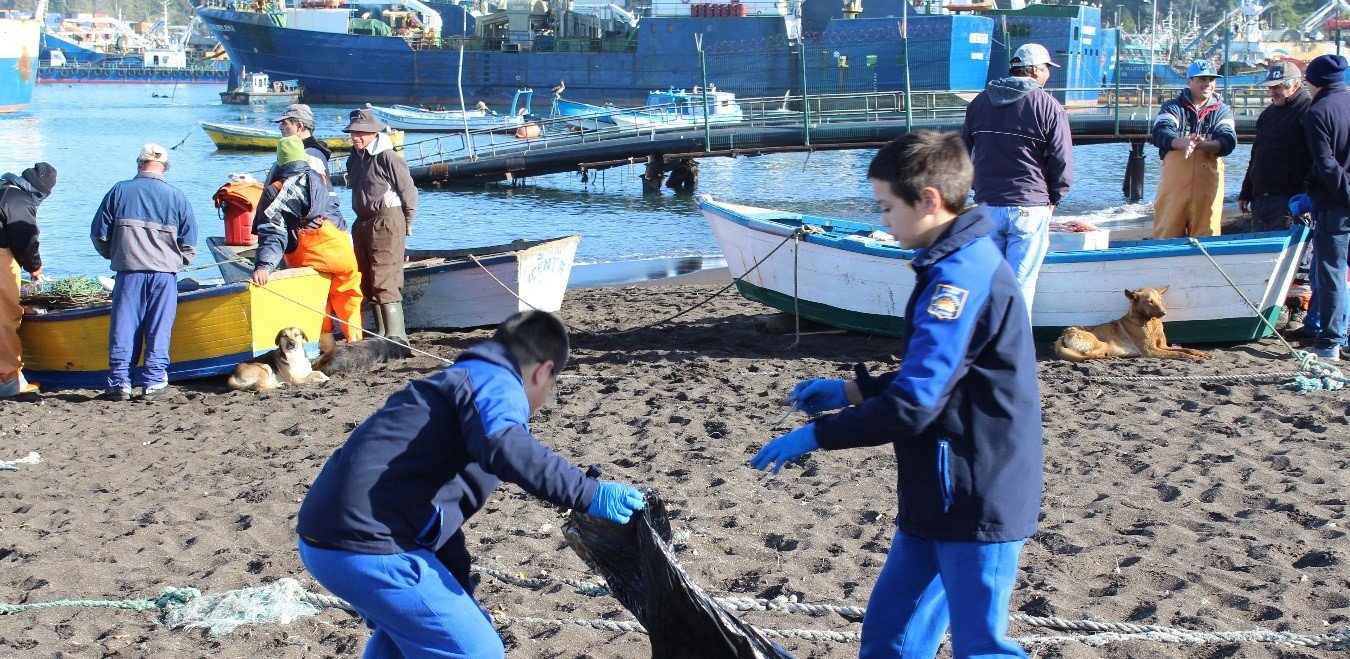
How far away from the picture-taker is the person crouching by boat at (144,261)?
8383 mm

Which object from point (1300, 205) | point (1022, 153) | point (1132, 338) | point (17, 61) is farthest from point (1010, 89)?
point (17, 61)

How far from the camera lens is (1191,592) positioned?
4.33 m

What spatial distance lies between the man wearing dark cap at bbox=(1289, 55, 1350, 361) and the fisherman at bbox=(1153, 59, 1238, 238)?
1.14m

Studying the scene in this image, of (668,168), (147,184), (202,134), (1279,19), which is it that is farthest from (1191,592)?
(1279,19)

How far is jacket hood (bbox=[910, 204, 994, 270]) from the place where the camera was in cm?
274

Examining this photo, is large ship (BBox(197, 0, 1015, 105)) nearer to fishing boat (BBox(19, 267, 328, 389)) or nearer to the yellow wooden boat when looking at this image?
the yellow wooden boat

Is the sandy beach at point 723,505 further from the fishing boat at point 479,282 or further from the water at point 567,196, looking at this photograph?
the water at point 567,196

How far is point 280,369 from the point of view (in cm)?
884

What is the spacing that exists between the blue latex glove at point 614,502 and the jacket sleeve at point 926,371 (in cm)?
60

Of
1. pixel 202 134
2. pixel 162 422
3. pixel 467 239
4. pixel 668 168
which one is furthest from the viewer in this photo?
pixel 202 134

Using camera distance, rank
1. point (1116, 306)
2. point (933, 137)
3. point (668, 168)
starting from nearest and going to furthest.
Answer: point (933, 137) → point (1116, 306) → point (668, 168)

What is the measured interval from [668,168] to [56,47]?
96711 millimetres

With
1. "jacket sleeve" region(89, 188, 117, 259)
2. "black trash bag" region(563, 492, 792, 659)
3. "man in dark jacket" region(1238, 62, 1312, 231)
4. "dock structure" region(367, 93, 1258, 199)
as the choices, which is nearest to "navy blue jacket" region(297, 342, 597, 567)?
"black trash bag" region(563, 492, 792, 659)

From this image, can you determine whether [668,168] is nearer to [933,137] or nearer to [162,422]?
[162,422]
